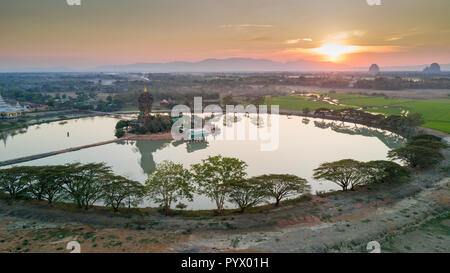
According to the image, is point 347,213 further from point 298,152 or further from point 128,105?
point 128,105

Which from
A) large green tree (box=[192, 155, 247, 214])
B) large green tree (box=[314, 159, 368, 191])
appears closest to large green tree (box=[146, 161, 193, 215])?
large green tree (box=[192, 155, 247, 214])

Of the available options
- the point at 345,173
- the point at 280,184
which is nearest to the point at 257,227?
the point at 280,184

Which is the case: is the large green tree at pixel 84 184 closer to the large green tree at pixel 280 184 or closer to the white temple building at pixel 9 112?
the large green tree at pixel 280 184

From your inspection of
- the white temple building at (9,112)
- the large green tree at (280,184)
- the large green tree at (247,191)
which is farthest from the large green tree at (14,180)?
the white temple building at (9,112)

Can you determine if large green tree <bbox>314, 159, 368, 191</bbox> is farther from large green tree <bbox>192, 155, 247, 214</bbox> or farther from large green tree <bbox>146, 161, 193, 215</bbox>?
large green tree <bbox>146, 161, 193, 215</bbox>

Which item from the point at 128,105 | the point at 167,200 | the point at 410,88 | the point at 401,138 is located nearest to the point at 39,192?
the point at 167,200

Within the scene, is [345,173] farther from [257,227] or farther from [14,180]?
[14,180]
